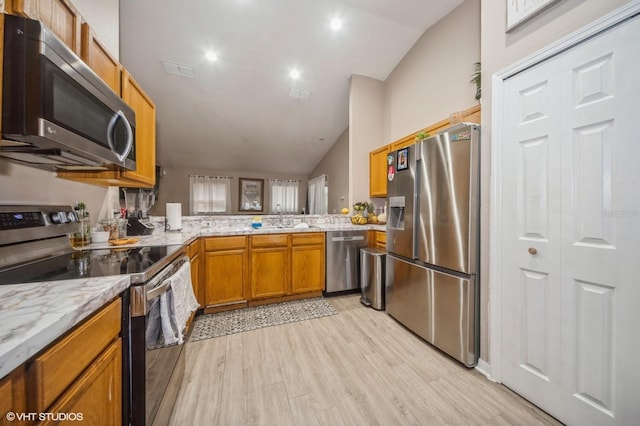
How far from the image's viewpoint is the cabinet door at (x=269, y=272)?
8.48 feet

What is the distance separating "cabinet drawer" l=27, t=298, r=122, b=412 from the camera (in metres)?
0.47

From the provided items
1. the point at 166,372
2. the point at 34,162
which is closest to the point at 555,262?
the point at 166,372

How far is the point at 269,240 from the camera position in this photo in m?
2.64

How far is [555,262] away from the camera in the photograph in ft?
4.15

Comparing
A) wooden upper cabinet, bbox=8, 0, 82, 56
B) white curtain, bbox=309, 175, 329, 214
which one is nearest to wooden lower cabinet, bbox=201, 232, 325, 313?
wooden upper cabinet, bbox=8, 0, 82, 56

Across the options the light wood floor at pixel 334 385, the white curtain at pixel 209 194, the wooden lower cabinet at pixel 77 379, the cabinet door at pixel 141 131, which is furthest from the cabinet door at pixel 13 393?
the white curtain at pixel 209 194

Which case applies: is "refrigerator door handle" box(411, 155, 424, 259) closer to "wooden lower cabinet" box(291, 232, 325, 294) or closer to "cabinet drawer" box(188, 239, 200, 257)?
"wooden lower cabinet" box(291, 232, 325, 294)

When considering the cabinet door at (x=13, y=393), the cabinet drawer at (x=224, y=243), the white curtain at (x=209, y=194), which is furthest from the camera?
the white curtain at (x=209, y=194)

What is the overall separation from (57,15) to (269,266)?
7.59 feet

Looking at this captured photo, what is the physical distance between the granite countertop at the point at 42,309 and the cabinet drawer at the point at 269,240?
1717 millimetres

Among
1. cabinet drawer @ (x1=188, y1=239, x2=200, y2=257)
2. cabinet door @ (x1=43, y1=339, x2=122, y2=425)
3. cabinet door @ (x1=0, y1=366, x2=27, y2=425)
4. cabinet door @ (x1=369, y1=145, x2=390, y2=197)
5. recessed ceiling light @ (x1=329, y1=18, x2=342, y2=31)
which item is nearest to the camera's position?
cabinet door @ (x1=0, y1=366, x2=27, y2=425)

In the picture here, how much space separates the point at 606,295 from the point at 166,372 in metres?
2.19

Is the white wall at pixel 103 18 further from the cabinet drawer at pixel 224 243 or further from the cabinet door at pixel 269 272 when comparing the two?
the cabinet door at pixel 269 272

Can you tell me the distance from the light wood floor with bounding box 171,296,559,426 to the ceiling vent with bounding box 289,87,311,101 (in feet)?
11.6
